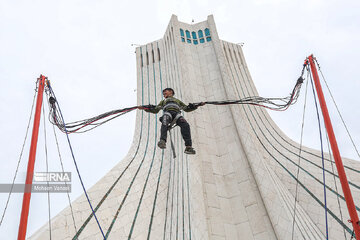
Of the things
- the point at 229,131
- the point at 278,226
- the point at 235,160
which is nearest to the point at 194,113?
the point at 229,131

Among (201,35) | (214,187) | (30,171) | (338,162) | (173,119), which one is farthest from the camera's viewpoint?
(201,35)

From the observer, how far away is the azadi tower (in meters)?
6.50

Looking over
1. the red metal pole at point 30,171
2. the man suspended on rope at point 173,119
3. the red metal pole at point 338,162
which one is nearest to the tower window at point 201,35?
the man suspended on rope at point 173,119

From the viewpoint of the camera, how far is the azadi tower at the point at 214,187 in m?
6.50

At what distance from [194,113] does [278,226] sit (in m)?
4.62

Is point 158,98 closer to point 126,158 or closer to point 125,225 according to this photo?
point 126,158

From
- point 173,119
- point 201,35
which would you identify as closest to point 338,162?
point 173,119

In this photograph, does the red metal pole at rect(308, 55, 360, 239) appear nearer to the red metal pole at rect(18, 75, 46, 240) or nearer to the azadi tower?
the azadi tower

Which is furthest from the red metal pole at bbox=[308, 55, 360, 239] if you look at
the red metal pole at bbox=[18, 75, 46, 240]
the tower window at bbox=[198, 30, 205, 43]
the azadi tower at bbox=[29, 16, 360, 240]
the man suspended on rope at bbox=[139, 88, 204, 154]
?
the tower window at bbox=[198, 30, 205, 43]

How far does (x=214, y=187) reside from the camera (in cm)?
779

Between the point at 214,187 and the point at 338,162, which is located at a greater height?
the point at 214,187

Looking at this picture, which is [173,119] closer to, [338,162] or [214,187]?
[214,187]

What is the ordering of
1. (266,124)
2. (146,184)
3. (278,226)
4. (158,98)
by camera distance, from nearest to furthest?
1. (278,226)
2. (146,184)
3. (266,124)
4. (158,98)

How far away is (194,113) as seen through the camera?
10.2m
